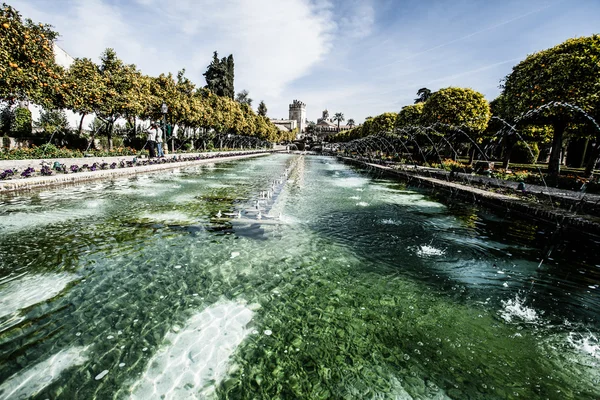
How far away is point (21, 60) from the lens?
14.1m

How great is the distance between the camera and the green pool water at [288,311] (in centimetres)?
283

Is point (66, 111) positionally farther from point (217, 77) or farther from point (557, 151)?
point (557, 151)

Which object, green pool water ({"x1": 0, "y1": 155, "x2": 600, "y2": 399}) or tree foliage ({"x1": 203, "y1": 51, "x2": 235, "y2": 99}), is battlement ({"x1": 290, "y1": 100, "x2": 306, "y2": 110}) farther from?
green pool water ({"x1": 0, "y1": 155, "x2": 600, "y2": 399})

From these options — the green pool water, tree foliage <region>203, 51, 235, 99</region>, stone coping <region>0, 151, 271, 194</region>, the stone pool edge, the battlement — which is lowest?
the green pool water

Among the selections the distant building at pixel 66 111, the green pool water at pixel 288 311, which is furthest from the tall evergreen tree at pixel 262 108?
the green pool water at pixel 288 311

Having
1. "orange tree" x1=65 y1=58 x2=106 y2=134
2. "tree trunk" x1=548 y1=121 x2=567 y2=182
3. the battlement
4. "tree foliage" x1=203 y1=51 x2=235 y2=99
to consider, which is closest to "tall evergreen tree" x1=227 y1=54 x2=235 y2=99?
"tree foliage" x1=203 y1=51 x2=235 y2=99

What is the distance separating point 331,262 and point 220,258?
2.06 meters

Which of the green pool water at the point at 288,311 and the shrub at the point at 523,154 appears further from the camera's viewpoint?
the shrub at the point at 523,154

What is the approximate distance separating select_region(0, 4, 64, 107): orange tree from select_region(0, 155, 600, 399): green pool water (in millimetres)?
9458

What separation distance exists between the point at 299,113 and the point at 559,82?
173332 millimetres

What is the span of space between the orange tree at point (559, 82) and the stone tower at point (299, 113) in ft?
546

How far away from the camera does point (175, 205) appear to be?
973cm

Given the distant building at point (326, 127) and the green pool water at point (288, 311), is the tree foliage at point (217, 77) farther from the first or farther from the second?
the distant building at point (326, 127)

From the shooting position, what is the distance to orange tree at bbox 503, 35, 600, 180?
527 inches
